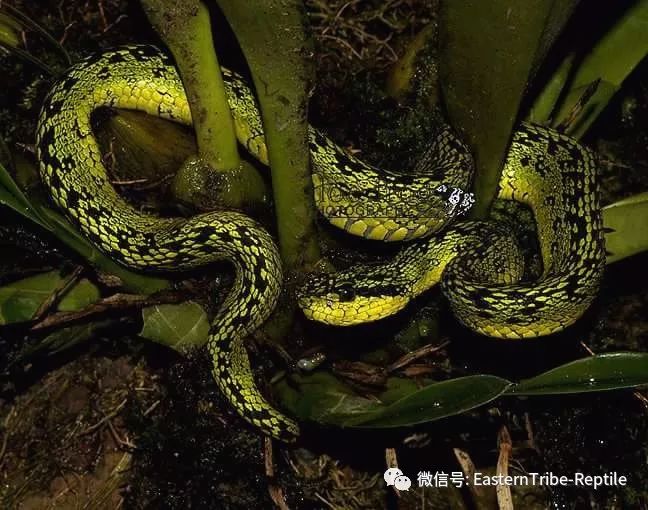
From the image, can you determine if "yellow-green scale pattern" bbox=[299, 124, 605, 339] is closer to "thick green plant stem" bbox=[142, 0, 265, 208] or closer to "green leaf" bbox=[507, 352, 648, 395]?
"thick green plant stem" bbox=[142, 0, 265, 208]

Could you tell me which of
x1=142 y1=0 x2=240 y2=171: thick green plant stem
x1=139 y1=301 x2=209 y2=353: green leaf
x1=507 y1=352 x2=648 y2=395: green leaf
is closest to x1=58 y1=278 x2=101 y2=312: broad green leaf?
x1=139 y1=301 x2=209 y2=353: green leaf

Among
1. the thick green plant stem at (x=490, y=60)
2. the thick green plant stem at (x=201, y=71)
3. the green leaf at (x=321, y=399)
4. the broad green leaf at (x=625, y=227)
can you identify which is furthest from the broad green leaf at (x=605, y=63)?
the green leaf at (x=321, y=399)

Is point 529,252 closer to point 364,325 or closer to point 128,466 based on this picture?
point 364,325

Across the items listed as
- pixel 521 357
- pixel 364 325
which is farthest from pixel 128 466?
pixel 521 357

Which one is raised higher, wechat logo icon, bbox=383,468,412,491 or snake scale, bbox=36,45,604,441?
snake scale, bbox=36,45,604,441

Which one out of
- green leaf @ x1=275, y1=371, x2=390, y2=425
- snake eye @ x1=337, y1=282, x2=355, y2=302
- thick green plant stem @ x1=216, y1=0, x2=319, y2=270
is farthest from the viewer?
snake eye @ x1=337, y1=282, x2=355, y2=302

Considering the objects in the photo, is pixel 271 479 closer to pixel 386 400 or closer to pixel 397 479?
pixel 397 479
